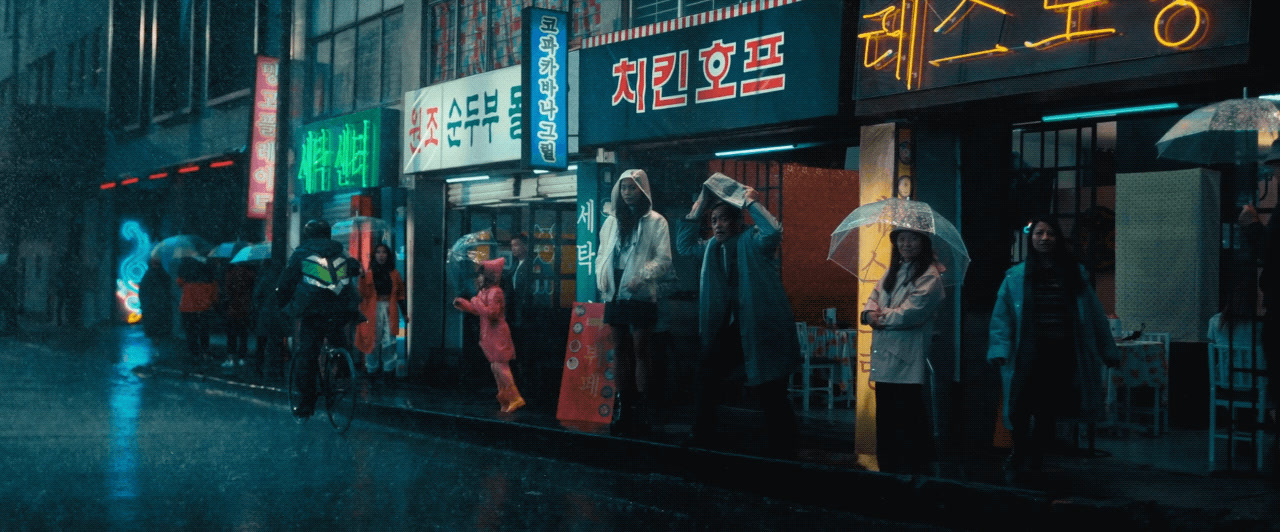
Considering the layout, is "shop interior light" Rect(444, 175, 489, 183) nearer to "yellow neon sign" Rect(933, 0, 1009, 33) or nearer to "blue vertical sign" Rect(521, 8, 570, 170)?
"blue vertical sign" Rect(521, 8, 570, 170)

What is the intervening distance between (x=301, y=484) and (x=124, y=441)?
9.19 feet

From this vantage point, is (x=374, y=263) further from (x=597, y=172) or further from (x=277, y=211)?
(x=597, y=172)

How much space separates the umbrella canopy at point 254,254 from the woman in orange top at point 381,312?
301 cm

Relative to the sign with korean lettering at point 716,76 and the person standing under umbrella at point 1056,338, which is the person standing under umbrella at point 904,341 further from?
the sign with korean lettering at point 716,76

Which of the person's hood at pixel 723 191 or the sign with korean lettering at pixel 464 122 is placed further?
the sign with korean lettering at pixel 464 122

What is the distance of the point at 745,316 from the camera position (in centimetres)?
895

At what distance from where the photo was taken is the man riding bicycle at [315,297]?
11.2 m

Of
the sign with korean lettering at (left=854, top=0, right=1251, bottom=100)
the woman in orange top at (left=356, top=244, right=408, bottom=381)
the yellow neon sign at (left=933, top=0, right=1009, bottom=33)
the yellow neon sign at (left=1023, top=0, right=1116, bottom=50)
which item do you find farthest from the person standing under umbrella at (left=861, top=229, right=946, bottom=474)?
the woman in orange top at (left=356, top=244, right=408, bottom=381)

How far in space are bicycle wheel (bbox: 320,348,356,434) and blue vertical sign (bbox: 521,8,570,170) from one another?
11.1 feet

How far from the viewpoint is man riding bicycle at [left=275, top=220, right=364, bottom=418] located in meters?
11.2

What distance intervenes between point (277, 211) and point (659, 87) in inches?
271

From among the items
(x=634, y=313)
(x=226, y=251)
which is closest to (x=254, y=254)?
(x=226, y=251)

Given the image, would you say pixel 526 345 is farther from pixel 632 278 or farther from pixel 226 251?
pixel 226 251

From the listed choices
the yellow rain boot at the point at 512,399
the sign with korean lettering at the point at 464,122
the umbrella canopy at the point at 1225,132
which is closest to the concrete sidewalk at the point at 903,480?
the yellow rain boot at the point at 512,399
